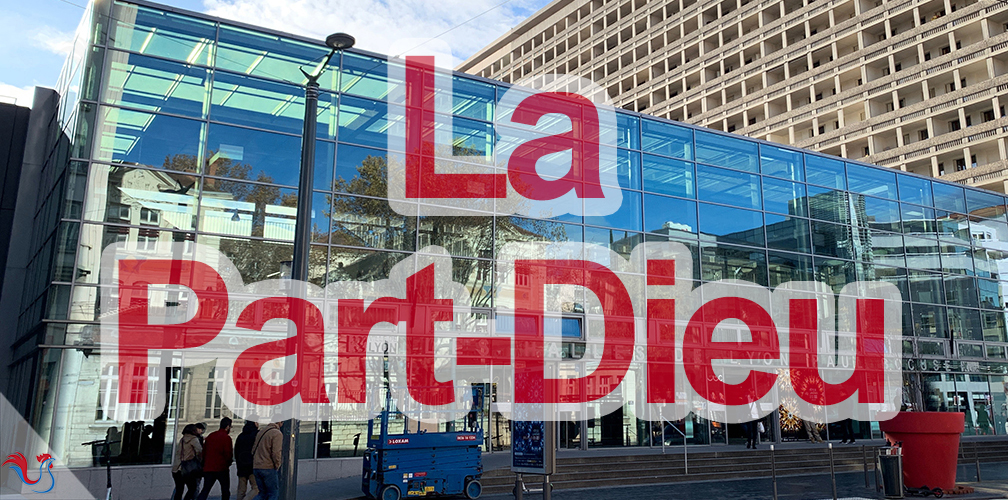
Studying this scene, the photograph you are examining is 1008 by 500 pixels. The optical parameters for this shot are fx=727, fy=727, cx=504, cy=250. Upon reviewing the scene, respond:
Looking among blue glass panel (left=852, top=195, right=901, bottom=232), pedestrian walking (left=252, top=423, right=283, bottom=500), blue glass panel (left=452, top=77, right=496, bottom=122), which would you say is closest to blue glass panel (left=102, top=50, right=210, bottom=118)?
blue glass panel (left=452, top=77, right=496, bottom=122)

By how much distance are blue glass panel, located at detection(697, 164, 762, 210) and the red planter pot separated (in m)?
12.3

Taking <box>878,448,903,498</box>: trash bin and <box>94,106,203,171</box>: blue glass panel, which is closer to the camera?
<box>878,448,903,498</box>: trash bin

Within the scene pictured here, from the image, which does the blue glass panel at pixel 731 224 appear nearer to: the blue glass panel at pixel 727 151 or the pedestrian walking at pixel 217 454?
the blue glass panel at pixel 727 151

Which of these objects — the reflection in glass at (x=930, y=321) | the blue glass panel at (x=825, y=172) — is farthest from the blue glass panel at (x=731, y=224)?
the reflection in glass at (x=930, y=321)

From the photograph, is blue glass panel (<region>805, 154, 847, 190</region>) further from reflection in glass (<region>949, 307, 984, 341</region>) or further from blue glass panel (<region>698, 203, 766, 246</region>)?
reflection in glass (<region>949, 307, 984, 341</region>)

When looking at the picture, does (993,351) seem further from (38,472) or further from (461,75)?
(38,472)

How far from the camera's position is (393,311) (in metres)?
19.0

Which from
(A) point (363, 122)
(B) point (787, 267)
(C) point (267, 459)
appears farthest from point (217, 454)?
(B) point (787, 267)

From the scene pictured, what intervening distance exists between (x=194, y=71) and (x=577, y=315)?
12597mm

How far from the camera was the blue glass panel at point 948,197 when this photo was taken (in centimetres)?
3225

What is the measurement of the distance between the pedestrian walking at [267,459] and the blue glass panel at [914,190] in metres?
28.8

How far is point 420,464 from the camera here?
13.9m

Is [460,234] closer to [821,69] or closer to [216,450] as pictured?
[216,450]

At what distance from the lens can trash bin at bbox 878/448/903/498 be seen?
14086 mm
